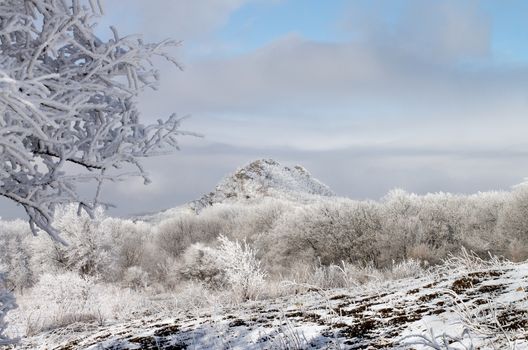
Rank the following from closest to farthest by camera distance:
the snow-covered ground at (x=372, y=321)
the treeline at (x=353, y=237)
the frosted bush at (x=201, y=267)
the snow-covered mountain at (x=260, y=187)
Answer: the snow-covered ground at (x=372, y=321) → the treeline at (x=353, y=237) → the frosted bush at (x=201, y=267) → the snow-covered mountain at (x=260, y=187)

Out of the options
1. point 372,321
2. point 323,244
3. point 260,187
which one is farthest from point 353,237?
point 260,187

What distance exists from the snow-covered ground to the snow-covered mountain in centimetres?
5128

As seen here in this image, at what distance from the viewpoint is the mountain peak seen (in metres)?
61.0

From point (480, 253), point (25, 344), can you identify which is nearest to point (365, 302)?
point (25, 344)

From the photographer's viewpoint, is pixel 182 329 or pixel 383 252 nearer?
pixel 182 329

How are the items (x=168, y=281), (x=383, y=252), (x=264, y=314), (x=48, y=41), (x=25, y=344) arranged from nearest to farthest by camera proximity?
1. (x=48, y=41)
2. (x=264, y=314)
3. (x=25, y=344)
4. (x=383, y=252)
5. (x=168, y=281)

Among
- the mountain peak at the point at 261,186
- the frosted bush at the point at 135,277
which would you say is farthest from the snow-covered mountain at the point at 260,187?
the frosted bush at the point at 135,277

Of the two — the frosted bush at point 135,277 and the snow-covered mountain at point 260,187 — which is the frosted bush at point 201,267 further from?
the snow-covered mountain at point 260,187

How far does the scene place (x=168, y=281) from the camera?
100 ft

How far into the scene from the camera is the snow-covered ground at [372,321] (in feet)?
12.7

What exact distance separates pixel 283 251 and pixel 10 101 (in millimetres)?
25625

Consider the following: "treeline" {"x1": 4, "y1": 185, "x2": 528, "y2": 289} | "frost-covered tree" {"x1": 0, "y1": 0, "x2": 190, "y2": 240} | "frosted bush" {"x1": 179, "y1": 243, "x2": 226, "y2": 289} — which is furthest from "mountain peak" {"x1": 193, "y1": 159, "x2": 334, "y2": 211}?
"frost-covered tree" {"x1": 0, "y1": 0, "x2": 190, "y2": 240}

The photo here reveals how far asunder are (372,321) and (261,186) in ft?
186

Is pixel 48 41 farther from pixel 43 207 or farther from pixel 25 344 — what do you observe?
pixel 25 344
